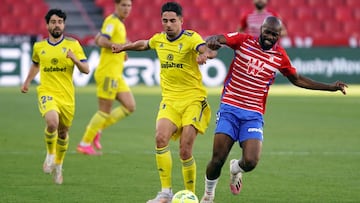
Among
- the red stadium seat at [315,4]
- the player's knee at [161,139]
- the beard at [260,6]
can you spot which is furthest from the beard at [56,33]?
the red stadium seat at [315,4]

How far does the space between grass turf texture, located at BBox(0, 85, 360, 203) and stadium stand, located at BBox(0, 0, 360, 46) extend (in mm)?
9377

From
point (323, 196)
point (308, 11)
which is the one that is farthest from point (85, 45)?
point (323, 196)

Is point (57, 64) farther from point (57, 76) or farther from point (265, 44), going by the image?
point (265, 44)

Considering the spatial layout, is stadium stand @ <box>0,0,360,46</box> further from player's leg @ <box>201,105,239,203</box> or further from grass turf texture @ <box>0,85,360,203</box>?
player's leg @ <box>201,105,239,203</box>

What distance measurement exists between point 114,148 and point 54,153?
3157 millimetres

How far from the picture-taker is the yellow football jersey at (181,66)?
9281mm

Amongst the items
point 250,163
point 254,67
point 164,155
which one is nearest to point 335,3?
point 254,67

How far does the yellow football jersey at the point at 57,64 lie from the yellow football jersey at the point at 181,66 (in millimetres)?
1719

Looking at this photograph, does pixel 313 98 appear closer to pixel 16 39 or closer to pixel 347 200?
pixel 16 39

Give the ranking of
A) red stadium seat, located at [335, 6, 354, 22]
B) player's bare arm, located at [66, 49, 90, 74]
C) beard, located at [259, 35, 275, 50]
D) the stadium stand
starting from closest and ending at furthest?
beard, located at [259, 35, 275, 50], player's bare arm, located at [66, 49, 90, 74], the stadium stand, red stadium seat, located at [335, 6, 354, 22]

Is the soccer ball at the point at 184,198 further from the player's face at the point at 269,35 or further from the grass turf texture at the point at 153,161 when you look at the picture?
the player's face at the point at 269,35

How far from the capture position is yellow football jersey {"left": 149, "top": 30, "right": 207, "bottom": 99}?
928 cm

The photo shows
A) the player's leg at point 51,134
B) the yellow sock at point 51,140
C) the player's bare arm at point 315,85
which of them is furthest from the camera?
the yellow sock at point 51,140

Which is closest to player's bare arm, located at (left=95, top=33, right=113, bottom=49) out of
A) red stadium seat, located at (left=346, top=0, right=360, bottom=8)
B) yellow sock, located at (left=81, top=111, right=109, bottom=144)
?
yellow sock, located at (left=81, top=111, right=109, bottom=144)
